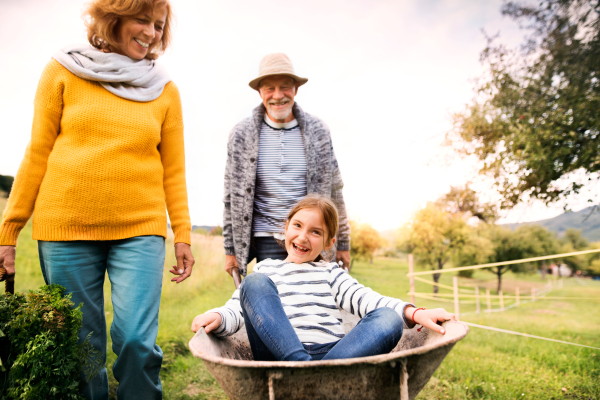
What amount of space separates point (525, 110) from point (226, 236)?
4.69 meters

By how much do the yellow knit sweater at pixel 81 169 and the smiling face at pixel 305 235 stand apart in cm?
65

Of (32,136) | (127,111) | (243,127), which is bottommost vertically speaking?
(32,136)

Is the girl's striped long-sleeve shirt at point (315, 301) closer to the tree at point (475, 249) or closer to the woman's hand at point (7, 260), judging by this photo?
the woman's hand at point (7, 260)

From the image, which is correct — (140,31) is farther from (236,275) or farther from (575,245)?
(575,245)

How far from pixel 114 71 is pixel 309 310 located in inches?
54.7

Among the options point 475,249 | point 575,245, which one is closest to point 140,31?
point 475,249

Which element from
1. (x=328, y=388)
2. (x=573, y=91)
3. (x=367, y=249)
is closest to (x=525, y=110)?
Result: (x=573, y=91)

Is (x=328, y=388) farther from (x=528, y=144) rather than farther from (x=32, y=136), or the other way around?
(x=528, y=144)

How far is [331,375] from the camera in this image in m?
0.91

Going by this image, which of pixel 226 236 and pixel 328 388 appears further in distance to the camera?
pixel 226 236

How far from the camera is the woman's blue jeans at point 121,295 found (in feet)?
4.99

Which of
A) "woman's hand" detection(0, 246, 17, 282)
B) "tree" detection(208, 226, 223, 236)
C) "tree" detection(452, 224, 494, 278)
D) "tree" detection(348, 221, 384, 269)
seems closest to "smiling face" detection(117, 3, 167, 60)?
"woman's hand" detection(0, 246, 17, 282)

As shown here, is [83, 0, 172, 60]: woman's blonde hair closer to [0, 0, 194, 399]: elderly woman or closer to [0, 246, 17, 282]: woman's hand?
[0, 0, 194, 399]: elderly woman

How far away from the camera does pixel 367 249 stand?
2023 centimetres
